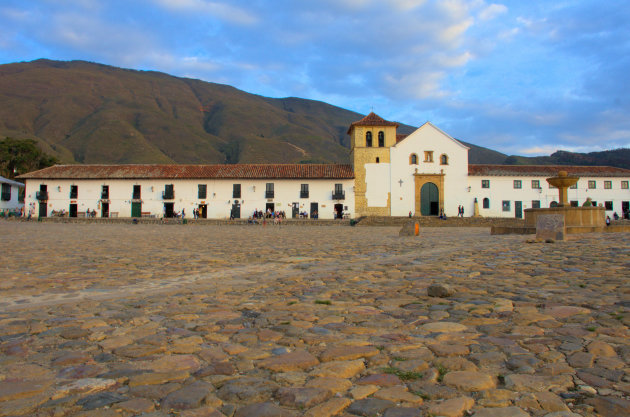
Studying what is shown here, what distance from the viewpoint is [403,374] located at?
2.15 m

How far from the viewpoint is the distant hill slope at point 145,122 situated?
308 ft

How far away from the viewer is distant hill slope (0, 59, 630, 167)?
308ft

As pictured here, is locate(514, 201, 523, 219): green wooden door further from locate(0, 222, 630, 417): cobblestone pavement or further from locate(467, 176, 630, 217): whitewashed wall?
locate(0, 222, 630, 417): cobblestone pavement

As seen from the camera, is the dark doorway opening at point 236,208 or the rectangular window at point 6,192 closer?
the dark doorway opening at point 236,208

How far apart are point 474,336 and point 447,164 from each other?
1521 inches

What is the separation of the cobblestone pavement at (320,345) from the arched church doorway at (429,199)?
112 ft

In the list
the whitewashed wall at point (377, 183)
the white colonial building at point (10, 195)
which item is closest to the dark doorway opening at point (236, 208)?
the whitewashed wall at point (377, 183)

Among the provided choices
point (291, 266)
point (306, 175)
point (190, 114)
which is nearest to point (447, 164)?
point (306, 175)

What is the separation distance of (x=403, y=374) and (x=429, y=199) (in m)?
38.4

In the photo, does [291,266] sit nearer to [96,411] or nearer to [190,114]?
[96,411]

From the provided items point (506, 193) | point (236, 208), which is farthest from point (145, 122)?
point (506, 193)

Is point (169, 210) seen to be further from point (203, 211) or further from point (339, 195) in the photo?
point (339, 195)

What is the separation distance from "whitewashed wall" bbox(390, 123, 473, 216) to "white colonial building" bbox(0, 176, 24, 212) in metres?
41.6

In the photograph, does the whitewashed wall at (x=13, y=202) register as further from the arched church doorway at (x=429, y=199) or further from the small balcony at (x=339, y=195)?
the arched church doorway at (x=429, y=199)
